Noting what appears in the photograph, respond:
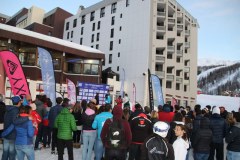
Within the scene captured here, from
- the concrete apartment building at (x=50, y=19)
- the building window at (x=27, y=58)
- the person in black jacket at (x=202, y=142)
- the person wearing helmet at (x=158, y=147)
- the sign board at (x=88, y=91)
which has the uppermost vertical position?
the concrete apartment building at (x=50, y=19)

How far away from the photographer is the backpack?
5.62 meters

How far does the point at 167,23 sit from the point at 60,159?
3802 centimetres

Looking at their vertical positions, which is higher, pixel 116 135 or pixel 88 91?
pixel 88 91

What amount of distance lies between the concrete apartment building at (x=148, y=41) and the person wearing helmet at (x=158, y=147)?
3327 centimetres

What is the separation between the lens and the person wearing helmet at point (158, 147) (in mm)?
3799

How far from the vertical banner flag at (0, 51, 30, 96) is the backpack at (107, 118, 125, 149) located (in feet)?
20.2

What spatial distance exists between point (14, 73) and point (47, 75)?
3327 mm

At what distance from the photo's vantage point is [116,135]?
562cm

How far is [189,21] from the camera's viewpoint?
156 ft

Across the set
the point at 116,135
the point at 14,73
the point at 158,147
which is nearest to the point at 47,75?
the point at 14,73

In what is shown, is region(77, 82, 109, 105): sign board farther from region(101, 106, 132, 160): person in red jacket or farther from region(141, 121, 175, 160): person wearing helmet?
region(141, 121, 175, 160): person wearing helmet

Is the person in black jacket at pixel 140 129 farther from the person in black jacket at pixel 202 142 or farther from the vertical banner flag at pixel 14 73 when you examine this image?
the vertical banner flag at pixel 14 73

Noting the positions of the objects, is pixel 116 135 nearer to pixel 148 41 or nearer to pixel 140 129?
pixel 140 129

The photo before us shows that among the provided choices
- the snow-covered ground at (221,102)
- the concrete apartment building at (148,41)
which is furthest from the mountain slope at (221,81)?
the concrete apartment building at (148,41)
